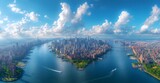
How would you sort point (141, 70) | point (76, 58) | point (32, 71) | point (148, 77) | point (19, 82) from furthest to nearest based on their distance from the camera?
point (76, 58), point (141, 70), point (32, 71), point (148, 77), point (19, 82)

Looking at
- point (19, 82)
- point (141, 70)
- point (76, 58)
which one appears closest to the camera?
point (19, 82)

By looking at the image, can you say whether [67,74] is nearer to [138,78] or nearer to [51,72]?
[51,72]

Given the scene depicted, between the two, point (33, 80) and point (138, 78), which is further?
point (138, 78)

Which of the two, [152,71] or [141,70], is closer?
[152,71]

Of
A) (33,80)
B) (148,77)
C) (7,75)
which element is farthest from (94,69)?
(7,75)

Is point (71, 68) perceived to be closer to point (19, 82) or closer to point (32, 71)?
point (32, 71)

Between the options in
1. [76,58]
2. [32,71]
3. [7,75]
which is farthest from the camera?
[76,58]

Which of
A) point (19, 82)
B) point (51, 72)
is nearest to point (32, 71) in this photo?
point (51, 72)

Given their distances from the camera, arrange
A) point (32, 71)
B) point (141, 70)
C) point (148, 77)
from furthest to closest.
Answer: point (141, 70) < point (32, 71) < point (148, 77)
